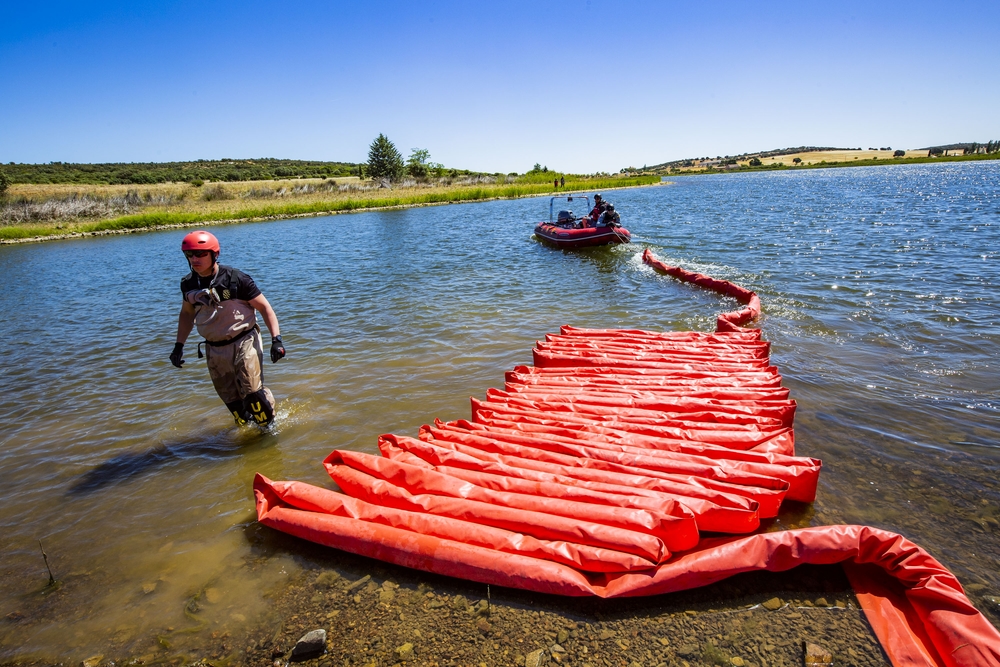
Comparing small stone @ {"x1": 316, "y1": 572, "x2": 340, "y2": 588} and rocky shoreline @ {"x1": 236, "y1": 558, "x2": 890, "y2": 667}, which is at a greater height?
rocky shoreline @ {"x1": 236, "y1": 558, "x2": 890, "y2": 667}

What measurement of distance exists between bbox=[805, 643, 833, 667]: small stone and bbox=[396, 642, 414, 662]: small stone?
2.24 meters

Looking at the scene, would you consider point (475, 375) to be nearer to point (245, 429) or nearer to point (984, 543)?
point (245, 429)

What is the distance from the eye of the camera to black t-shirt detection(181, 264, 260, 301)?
5.19m

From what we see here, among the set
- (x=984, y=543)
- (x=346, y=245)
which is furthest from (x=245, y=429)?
(x=346, y=245)

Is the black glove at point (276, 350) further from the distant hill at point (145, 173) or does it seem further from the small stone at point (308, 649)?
the distant hill at point (145, 173)

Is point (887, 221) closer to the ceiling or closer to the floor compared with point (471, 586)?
closer to the ceiling

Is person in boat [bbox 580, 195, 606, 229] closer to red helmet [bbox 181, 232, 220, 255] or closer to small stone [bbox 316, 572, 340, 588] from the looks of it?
red helmet [bbox 181, 232, 220, 255]

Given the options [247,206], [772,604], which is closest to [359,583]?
[772,604]

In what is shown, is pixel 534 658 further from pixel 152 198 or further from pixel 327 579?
pixel 152 198

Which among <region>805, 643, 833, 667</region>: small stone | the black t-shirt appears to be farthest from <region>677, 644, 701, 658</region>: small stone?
the black t-shirt

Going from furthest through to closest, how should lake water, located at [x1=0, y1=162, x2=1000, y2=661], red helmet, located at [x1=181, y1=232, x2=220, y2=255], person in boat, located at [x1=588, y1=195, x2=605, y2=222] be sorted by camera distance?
1. person in boat, located at [x1=588, y1=195, x2=605, y2=222]
2. red helmet, located at [x1=181, y1=232, x2=220, y2=255]
3. lake water, located at [x1=0, y1=162, x2=1000, y2=661]

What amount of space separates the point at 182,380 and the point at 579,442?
7118 millimetres

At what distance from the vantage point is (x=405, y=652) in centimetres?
299

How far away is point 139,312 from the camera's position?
1347cm
